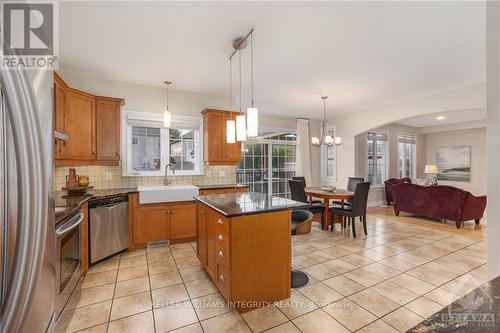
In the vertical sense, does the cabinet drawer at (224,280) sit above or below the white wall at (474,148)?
below

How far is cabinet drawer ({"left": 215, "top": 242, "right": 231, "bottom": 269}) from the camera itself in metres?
1.98

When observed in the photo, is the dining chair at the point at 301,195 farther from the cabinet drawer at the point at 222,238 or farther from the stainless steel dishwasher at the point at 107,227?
the stainless steel dishwasher at the point at 107,227

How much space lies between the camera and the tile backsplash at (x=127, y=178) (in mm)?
3330

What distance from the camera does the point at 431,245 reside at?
3680 millimetres

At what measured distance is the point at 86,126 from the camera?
3.30 m

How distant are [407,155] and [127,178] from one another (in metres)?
8.83

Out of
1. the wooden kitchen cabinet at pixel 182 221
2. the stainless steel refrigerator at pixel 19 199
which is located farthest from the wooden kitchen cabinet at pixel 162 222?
the stainless steel refrigerator at pixel 19 199

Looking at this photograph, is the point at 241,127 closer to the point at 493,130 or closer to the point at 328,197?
the point at 493,130

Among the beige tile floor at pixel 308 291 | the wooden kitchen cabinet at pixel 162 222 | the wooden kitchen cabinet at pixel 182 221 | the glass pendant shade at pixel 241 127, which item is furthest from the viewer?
the wooden kitchen cabinet at pixel 182 221

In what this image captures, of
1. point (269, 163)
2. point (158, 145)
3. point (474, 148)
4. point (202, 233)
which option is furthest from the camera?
point (474, 148)

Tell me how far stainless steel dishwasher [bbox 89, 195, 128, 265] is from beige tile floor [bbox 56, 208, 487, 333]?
17 cm

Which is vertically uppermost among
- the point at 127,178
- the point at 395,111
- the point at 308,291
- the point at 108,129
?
the point at 395,111

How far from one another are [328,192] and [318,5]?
3212 mm

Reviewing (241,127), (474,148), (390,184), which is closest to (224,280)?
(241,127)
